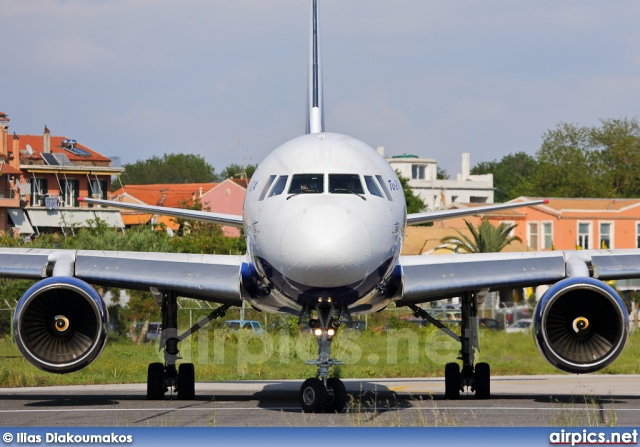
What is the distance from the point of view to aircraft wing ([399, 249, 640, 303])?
19.4 meters

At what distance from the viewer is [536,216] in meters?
79.2

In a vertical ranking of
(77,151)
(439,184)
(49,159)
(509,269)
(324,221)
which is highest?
(439,184)

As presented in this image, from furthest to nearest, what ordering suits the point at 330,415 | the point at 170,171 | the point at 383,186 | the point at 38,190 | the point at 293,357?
the point at 170,171 < the point at 38,190 < the point at 293,357 < the point at 383,186 < the point at 330,415

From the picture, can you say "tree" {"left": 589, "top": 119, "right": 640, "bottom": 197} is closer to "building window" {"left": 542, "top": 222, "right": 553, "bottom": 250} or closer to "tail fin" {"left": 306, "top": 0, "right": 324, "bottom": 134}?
"building window" {"left": 542, "top": 222, "right": 553, "bottom": 250}

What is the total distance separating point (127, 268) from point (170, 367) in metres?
2.50

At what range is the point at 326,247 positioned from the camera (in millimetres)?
15086

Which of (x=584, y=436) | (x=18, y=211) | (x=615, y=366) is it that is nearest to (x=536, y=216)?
(x=18, y=211)

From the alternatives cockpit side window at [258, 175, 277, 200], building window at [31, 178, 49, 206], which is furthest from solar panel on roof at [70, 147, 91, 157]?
cockpit side window at [258, 175, 277, 200]

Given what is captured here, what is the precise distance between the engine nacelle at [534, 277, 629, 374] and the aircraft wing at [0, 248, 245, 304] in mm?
5013

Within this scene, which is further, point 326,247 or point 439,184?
point 439,184

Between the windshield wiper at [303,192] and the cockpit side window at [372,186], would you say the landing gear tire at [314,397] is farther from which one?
the cockpit side window at [372,186]

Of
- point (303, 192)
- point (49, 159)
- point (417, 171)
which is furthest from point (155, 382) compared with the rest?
point (417, 171)

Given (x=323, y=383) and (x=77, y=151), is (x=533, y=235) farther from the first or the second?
(x=323, y=383)

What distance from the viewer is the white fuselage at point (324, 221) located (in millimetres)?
15320
